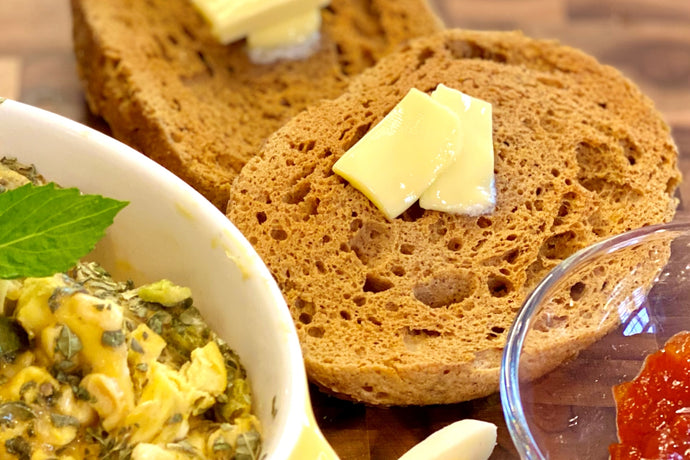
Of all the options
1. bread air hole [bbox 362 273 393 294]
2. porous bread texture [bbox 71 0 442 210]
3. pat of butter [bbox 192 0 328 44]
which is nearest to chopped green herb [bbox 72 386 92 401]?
bread air hole [bbox 362 273 393 294]

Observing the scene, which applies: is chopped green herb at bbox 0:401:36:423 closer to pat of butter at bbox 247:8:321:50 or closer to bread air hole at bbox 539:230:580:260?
bread air hole at bbox 539:230:580:260

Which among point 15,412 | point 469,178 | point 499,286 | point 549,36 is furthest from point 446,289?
point 549,36

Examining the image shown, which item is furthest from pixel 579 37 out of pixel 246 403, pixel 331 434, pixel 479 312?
pixel 246 403

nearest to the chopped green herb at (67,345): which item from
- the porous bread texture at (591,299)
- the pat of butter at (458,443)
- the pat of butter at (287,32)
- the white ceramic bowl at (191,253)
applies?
the white ceramic bowl at (191,253)

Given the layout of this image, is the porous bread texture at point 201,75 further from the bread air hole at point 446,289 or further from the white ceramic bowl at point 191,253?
the bread air hole at point 446,289

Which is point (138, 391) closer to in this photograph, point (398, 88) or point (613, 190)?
point (398, 88)

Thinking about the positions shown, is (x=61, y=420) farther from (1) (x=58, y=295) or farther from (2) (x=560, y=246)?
(2) (x=560, y=246)
